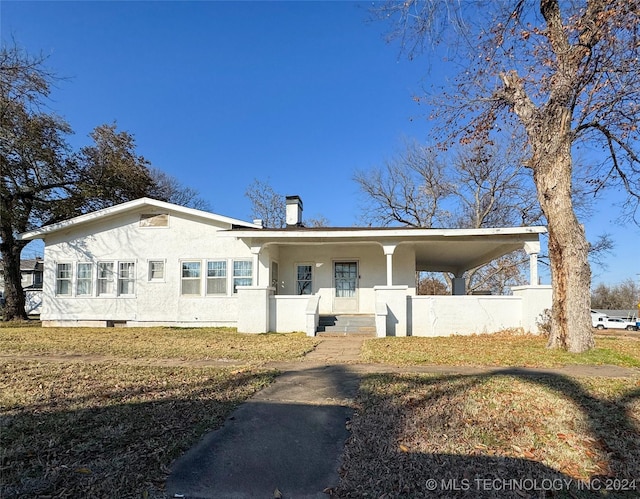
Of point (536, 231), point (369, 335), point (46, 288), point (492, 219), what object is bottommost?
point (369, 335)

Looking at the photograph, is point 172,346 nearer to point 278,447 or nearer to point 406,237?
point 278,447

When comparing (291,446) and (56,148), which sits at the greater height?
(56,148)

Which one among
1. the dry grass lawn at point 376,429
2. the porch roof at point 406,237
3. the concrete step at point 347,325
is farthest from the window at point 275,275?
the dry grass lawn at point 376,429

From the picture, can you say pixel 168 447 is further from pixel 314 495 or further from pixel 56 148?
pixel 56 148

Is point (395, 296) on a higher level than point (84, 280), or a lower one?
lower

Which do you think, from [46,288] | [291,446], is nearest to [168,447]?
[291,446]

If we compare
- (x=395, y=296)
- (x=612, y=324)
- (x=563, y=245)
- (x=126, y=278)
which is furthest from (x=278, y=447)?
(x=612, y=324)

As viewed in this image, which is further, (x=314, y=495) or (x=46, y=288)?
(x=46, y=288)

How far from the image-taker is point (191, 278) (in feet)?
48.5

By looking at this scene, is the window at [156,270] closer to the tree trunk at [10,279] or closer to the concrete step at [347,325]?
the concrete step at [347,325]

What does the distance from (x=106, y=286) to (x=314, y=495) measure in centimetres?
1502

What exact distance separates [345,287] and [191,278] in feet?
18.6

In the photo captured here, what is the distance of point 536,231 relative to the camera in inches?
463

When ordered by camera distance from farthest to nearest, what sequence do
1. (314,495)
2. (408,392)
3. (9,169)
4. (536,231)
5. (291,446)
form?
(9,169) → (536,231) → (408,392) → (291,446) → (314,495)
